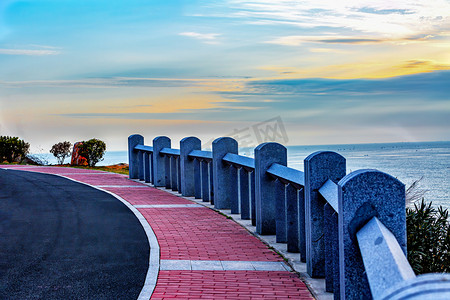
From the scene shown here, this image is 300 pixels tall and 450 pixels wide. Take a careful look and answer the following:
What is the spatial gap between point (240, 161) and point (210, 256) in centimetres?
313

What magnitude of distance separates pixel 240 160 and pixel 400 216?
6772 millimetres

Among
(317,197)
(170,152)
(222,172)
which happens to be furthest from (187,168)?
(317,197)

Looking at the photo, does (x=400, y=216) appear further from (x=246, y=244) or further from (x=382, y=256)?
(x=246, y=244)

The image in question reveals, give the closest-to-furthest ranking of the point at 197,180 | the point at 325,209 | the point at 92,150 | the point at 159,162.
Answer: the point at 325,209 → the point at 197,180 → the point at 159,162 → the point at 92,150

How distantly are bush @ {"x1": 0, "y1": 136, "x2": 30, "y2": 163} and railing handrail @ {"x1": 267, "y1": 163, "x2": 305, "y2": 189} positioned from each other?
90.7ft

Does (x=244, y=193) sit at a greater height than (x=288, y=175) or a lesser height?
lesser

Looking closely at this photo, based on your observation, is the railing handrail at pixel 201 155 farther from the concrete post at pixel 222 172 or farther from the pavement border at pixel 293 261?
the pavement border at pixel 293 261

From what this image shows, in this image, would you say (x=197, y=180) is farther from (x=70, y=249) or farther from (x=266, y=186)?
(x=70, y=249)

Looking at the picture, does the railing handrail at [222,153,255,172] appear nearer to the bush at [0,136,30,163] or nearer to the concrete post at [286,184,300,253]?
the concrete post at [286,184,300,253]

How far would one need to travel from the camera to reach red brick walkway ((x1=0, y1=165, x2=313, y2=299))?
225 inches

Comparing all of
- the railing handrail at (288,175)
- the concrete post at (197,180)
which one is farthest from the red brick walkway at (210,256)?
the concrete post at (197,180)

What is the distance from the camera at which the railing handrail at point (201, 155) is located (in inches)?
479

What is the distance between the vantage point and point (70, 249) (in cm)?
773

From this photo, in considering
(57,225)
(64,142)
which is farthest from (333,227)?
(64,142)
